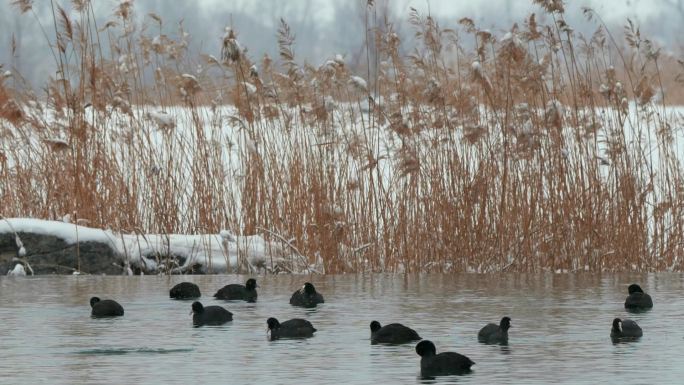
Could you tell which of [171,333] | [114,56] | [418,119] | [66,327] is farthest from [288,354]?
[114,56]

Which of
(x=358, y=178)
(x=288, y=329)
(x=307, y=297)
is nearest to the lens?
(x=288, y=329)

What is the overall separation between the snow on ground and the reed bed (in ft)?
0.50

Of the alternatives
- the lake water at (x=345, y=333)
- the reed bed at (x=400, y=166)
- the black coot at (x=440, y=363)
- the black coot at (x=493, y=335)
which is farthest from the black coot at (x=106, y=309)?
the reed bed at (x=400, y=166)

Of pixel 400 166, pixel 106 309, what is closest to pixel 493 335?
pixel 106 309

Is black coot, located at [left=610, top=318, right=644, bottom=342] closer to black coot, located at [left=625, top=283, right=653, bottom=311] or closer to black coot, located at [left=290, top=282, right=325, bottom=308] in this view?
black coot, located at [left=625, top=283, right=653, bottom=311]

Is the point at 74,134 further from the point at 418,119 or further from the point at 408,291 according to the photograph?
the point at 408,291

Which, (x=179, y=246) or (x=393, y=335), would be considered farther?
(x=179, y=246)

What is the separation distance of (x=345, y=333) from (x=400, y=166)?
3.96 metres

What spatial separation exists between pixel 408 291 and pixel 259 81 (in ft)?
10.2

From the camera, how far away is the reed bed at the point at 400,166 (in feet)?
33.2

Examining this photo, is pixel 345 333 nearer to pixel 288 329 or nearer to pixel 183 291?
pixel 288 329

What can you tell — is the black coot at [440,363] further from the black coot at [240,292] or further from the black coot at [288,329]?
the black coot at [240,292]

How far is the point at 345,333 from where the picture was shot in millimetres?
6207

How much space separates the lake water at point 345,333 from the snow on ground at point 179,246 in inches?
25.7
